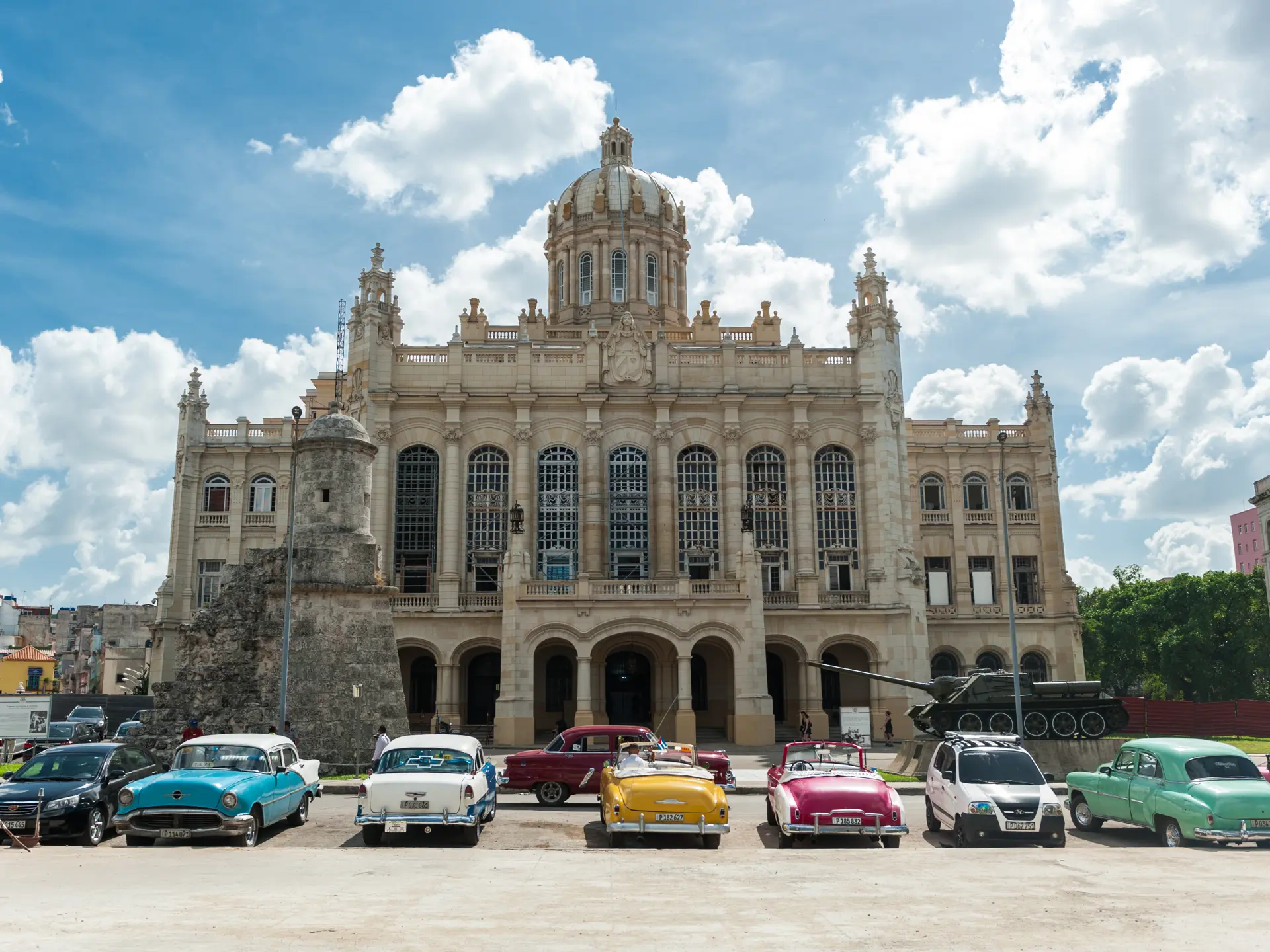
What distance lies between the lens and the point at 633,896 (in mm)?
11156

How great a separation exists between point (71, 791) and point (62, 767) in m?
0.85

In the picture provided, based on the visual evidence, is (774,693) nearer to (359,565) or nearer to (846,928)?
(359,565)

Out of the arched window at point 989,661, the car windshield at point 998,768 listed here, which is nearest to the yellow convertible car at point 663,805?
the car windshield at point 998,768

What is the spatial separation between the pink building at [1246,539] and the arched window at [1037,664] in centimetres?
8950

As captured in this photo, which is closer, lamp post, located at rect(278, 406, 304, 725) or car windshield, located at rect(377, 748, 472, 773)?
car windshield, located at rect(377, 748, 472, 773)

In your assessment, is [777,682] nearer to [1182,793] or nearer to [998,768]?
[998,768]

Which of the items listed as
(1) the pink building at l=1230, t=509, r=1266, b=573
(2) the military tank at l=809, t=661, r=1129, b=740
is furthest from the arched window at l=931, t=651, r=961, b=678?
(1) the pink building at l=1230, t=509, r=1266, b=573

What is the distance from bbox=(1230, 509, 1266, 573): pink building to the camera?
126750 millimetres

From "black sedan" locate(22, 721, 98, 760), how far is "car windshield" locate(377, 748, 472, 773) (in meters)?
18.6

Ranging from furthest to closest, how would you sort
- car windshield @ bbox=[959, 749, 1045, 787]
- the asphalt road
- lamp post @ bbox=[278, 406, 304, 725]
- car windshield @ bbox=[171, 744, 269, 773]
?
lamp post @ bbox=[278, 406, 304, 725]
car windshield @ bbox=[171, 744, 269, 773]
car windshield @ bbox=[959, 749, 1045, 787]
the asphalt road

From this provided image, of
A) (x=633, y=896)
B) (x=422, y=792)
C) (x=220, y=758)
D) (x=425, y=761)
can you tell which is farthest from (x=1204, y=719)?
(x=633, y=896)

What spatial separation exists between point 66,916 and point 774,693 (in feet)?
130

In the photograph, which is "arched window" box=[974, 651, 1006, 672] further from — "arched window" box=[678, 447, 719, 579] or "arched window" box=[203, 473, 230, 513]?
"arched window" box=[203, 473, 230, 513]

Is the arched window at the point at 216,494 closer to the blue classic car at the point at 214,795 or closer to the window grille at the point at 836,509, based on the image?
the window grille at the point at 836,509
